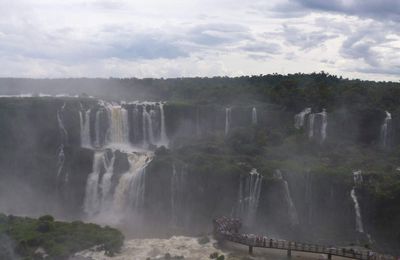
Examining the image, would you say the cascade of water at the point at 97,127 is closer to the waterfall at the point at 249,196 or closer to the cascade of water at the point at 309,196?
the waterfall at the point at 249,196

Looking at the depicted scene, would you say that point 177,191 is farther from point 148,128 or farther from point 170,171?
point 148,128

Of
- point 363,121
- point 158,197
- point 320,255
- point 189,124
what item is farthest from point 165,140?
point 320,255

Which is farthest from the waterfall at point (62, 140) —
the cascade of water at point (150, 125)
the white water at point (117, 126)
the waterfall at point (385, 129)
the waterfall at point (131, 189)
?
the waterfall at point (385, 129)

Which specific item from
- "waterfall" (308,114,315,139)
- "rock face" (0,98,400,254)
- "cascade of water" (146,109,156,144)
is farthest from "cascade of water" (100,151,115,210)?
"waterfall" (308,114,315,139)

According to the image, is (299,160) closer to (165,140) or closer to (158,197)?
(158,197)

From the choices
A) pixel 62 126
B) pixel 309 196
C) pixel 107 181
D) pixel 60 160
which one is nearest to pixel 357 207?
pixel 309 196

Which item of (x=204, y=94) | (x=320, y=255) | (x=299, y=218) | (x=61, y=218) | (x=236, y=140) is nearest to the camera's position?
(x=320, y=255)
